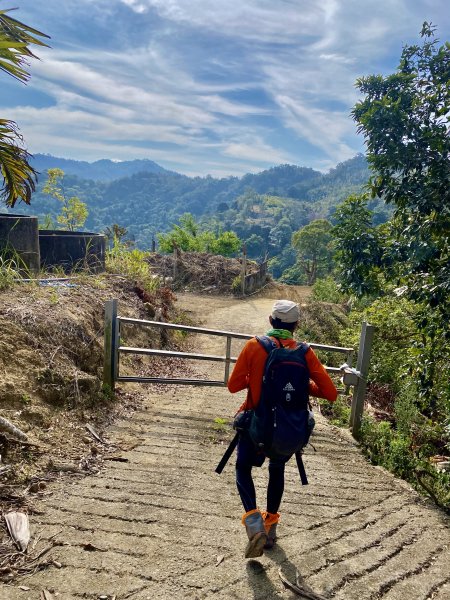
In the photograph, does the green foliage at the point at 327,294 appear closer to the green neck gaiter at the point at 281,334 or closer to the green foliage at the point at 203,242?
the green neck gaiter at the point at 281,334

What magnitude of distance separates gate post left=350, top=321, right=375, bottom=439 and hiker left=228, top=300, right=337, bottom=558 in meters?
2.61

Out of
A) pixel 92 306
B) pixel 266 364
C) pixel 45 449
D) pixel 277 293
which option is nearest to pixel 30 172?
pixel 92 306

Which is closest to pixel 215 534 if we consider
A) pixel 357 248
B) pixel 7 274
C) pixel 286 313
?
pixel 286 313

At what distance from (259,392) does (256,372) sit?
0.13 metres

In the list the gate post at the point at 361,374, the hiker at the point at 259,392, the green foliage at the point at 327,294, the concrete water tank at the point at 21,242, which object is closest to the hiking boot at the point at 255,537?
the hiker at the point at 259,392

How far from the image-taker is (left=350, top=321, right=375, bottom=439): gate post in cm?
534

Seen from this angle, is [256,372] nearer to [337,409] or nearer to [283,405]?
[283,405]

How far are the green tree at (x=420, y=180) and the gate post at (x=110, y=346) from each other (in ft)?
11.9

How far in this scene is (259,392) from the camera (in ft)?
9.34

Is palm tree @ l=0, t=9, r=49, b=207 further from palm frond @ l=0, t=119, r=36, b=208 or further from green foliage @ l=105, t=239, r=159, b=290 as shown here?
Answer: green foliage @ l=105, t=239, r=159, b=290

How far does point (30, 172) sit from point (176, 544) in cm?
597

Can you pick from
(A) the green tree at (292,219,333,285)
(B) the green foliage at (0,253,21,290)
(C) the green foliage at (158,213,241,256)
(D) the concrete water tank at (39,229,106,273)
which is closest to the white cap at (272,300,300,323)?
(B) the green foliage at (0,253,21,290)

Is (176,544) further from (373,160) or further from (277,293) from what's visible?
(277,293)

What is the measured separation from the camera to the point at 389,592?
2.71 metres
